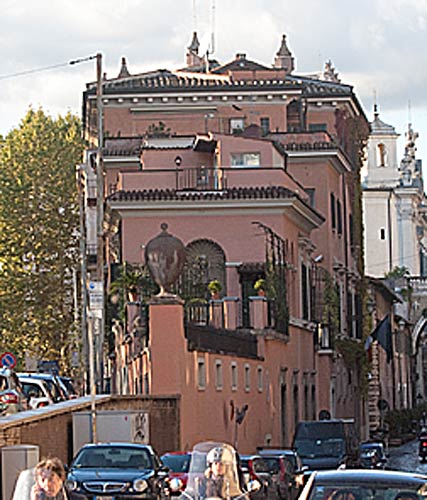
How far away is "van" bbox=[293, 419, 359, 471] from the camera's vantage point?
3897 centimetres

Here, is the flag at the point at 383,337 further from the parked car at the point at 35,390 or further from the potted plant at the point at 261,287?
the parked car at the point at 35,390

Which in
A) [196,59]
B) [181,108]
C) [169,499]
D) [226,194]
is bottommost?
[169,499]

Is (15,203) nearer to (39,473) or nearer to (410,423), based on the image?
(410,423)

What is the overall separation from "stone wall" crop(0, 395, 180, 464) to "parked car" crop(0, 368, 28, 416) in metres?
1.16

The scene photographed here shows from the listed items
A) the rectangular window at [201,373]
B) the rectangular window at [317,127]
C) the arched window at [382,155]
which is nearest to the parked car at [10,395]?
the rectangular window at [201,373]

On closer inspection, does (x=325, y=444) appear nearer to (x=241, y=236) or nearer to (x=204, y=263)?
(x=204, y=263)

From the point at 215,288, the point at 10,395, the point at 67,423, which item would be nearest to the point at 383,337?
the point at 215,288

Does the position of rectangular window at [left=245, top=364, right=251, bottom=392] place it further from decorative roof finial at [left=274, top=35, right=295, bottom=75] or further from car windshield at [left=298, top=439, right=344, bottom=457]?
decorative roof finial at [left=274, top=35, right=295, bottom=75]

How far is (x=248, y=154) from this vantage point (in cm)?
5569

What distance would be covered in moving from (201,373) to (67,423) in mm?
8142

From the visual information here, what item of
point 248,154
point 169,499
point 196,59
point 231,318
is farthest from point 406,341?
point 169,499

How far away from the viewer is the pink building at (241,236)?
42.8 meters

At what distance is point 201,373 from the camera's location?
41.2m

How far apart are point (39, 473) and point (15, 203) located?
65693mm
